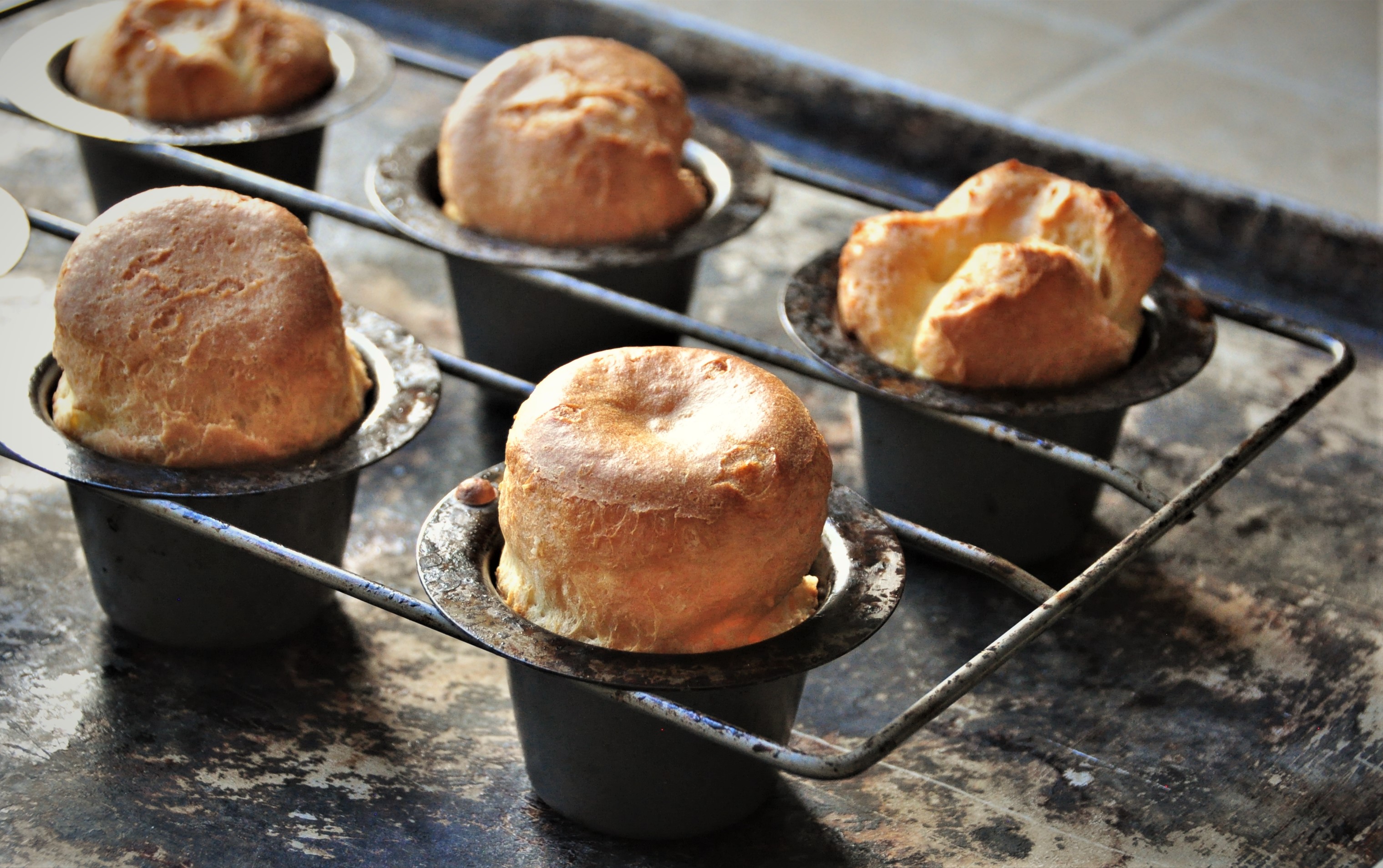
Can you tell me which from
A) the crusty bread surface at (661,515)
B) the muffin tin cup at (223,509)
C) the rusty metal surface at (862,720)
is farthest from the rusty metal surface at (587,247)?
the crusty bread surface at (661,515)

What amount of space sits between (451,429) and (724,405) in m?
1.19

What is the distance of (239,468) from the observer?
194cm

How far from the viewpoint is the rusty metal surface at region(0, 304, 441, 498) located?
73.7 inches

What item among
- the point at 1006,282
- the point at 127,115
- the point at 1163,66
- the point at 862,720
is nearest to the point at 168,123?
the point at 127,115

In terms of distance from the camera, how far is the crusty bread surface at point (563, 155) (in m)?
2.56

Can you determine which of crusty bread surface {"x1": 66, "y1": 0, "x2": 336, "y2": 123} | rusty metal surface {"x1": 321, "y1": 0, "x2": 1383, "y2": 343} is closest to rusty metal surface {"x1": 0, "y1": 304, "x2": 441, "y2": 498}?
crusty bread surface {"x1": 66, "y1": 0, "x2": 336, "y2": 123}

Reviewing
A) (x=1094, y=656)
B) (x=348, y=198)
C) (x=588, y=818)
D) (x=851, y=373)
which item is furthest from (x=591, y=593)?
(x=348, y=198)

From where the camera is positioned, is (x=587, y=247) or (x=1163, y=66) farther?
(x=1163, y=66)

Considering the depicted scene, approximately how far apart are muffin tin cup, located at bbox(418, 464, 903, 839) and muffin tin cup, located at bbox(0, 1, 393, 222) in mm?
1213

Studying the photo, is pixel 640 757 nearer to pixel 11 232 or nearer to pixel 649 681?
pixel 649 681

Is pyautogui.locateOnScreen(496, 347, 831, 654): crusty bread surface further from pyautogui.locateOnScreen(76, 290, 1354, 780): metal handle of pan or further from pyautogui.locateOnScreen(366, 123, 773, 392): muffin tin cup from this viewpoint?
pyautogui.locateOnScreen(366, 123, 773, 392): muffin tin cup

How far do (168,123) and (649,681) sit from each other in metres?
1.81

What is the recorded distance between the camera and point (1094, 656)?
7.59 ft

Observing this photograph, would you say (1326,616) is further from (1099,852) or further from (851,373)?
(851,373)
